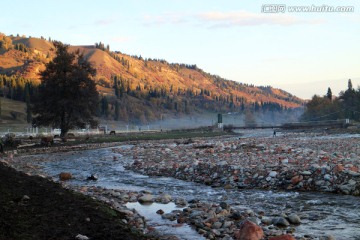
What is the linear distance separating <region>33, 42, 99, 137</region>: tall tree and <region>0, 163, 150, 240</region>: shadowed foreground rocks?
124ft

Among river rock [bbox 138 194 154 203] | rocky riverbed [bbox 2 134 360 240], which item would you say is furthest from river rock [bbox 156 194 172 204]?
river rock [bbox 138 194 154 203]

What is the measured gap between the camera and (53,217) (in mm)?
8836

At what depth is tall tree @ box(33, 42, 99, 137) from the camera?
48750 millimetres

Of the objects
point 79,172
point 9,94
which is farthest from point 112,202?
point 9,94

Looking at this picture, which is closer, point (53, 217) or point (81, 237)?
point (81, 237)

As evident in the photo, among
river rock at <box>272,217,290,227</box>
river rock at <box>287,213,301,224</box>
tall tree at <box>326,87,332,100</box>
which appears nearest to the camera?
river rock at <box>272,217,290,227</box>

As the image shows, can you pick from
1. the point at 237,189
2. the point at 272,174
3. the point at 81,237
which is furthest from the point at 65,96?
the point at 81,237

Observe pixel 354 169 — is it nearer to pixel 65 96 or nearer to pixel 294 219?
pixel 294 219

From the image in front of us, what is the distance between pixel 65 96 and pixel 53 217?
139 feet

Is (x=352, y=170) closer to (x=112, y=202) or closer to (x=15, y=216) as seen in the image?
(x=112, y=202)

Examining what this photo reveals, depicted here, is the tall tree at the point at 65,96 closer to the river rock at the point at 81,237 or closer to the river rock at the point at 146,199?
the river rock at the point at 146,199

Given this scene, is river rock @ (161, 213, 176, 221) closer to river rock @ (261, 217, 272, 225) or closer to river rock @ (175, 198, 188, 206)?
river rock @ (175, 198, 188, 206)

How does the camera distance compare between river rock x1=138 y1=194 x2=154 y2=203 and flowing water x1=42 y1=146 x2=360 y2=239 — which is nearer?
flowing water x1=42 y1=146 x2=360 y2=239

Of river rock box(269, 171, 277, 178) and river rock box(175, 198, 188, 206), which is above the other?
river rock box(269, 171, 277, 178)
